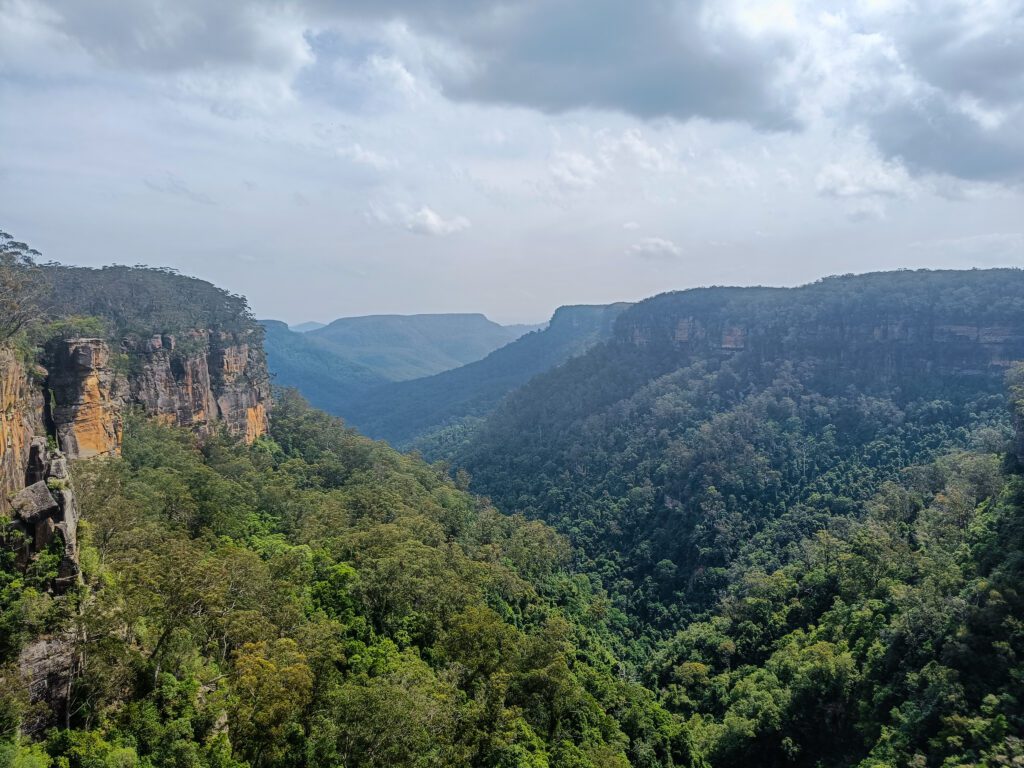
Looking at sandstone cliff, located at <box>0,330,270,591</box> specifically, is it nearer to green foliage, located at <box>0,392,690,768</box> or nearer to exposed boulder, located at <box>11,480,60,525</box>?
exposed boulder, located at <box>11,480,60,525</box>

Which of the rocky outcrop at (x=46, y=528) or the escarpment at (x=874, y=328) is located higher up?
the escarpment at (x=874, y=328)

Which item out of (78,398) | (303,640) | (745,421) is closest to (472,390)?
(745,421)

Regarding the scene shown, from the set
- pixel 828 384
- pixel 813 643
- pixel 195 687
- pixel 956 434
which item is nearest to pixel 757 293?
pixel 828 384

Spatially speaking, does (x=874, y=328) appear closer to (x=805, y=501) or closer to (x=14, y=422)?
(x=805, y=501)

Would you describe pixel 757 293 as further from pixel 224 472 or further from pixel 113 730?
pixel 113 730

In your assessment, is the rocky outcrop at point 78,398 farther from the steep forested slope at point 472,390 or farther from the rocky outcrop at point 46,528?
the steep forested slope at point 472,390

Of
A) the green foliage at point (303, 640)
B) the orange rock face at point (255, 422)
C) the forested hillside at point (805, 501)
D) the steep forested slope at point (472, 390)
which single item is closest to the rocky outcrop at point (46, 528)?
the green foliage at point (303, 640)
